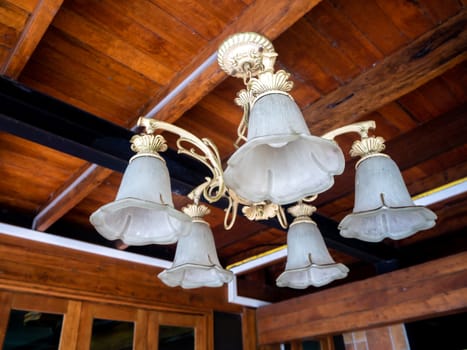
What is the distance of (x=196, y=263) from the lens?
4.40 feet

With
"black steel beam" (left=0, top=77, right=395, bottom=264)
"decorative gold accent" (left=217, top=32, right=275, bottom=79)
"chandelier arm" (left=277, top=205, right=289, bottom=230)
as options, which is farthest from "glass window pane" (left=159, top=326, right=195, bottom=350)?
"decorative gold accent" (left=217, top=32, right=275, bottom=79)

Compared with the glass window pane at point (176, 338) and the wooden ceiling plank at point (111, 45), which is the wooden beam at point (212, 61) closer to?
the wooden ceiling plank at point (111, 45)

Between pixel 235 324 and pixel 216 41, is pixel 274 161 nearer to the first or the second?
pixel 216 41

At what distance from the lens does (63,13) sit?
1449 millimetres

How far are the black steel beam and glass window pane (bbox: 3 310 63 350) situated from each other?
4.60 ft

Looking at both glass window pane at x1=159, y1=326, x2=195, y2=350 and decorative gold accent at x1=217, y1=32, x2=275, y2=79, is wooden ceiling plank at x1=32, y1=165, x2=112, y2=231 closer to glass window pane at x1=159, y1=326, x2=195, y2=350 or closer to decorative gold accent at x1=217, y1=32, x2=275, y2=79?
decorative gold accent at x1=217, y1=32, x2=275, y2=79

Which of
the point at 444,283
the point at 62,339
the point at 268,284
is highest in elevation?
the point at 268,284

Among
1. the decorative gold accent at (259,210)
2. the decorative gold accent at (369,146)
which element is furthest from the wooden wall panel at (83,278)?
the decorative gold accent at (369,146)

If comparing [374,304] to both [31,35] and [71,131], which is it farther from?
[31,35]

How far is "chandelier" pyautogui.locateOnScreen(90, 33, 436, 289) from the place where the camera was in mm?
1015

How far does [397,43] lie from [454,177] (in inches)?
55.7

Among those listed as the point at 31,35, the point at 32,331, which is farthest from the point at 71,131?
the point at 32,331

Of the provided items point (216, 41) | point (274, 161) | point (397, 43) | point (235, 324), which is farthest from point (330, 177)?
point (235, 324)

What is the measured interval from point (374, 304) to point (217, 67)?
2219mm
